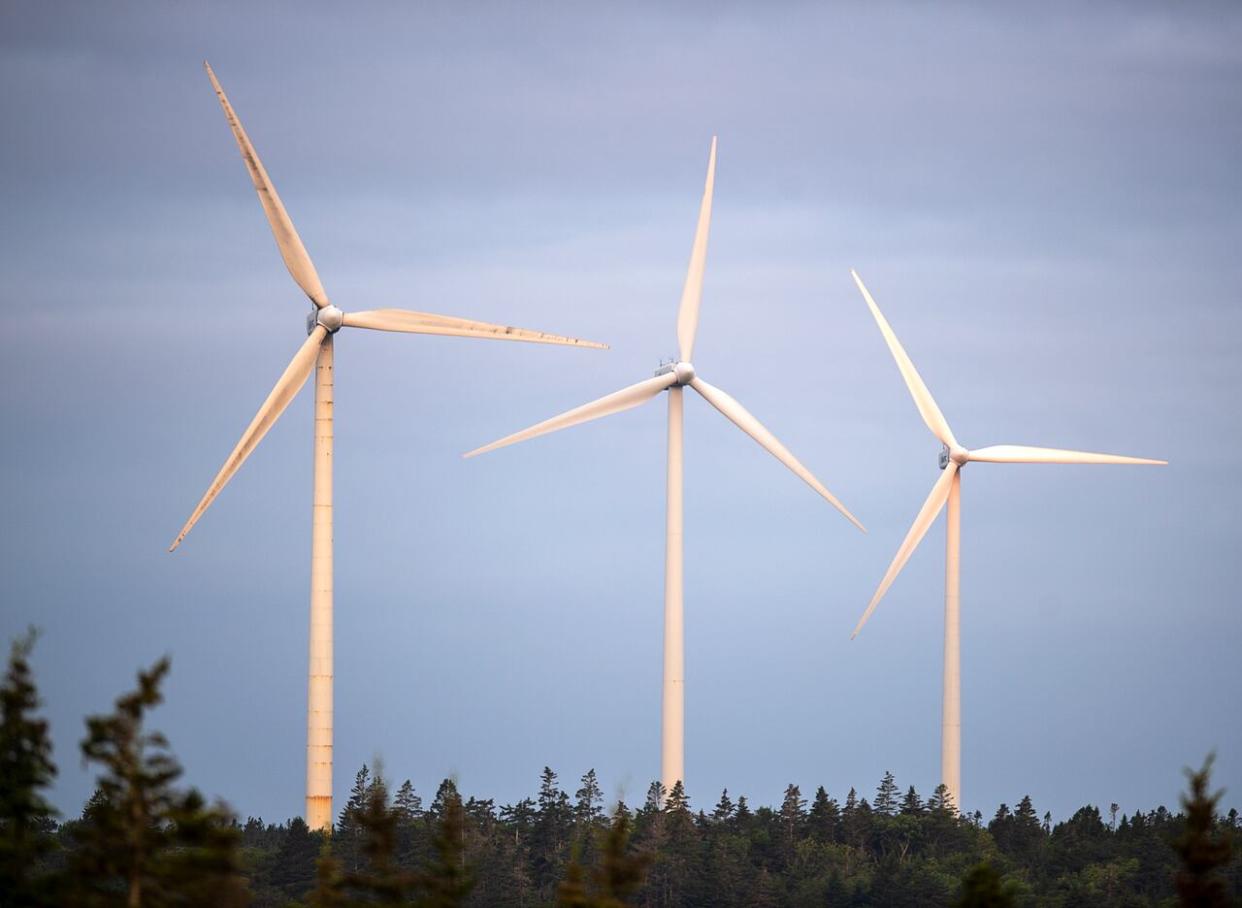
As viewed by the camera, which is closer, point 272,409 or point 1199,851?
point 1199,851

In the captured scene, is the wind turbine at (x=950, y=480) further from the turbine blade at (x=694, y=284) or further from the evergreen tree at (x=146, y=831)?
the evergreen tree at (x=146, y=831)

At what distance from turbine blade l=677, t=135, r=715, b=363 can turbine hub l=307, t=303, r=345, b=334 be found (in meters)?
25.7

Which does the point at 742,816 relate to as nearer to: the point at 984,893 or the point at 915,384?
the point at 915,384

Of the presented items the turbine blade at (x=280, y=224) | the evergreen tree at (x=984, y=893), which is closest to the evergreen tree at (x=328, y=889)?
the evergreen tree at (x=984, y=893)

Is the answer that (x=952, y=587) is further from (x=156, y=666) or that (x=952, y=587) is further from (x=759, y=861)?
(x=156, y=666)

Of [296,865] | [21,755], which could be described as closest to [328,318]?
[296,865]

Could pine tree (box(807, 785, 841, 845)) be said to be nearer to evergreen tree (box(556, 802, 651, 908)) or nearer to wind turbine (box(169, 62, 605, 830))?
wind turbine (box(169, 62, 605, 830))

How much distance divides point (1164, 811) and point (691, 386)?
6519cm

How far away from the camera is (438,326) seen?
406 ft

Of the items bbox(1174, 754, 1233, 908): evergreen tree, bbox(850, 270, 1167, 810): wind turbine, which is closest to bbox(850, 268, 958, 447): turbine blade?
bbox(850, 270, 1167, 810): wind turbine

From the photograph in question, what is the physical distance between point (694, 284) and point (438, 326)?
2213cm

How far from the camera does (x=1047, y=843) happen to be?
16575cm

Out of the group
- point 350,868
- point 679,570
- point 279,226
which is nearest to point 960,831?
point 679,570

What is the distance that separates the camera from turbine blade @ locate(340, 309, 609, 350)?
122m
